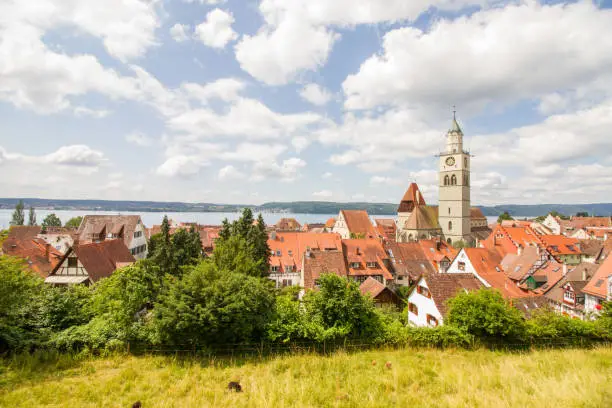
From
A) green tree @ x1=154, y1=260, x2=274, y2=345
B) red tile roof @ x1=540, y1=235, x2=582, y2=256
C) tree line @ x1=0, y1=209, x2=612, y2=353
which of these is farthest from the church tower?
green tree @ x1=154, y1=260, x2=274, y2=345

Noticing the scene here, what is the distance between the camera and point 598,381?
8.20m

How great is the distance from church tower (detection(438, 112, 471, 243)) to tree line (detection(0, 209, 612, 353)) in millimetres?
63053

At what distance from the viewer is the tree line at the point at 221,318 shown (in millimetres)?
12031

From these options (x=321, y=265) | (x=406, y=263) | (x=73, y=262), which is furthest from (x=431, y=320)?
(x=73, y=262)

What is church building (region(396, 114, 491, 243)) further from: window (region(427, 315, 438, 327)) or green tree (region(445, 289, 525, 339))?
green tree (region(445, 289, 525, 339))

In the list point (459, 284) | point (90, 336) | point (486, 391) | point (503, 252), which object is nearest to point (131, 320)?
point (90, 336)

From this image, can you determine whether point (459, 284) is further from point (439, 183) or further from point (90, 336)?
point (439, 183)

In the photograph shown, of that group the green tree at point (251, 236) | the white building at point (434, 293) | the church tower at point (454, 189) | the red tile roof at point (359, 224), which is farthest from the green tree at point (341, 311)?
the church tower at point (454, 189)

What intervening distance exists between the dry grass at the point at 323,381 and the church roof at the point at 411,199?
75.0m

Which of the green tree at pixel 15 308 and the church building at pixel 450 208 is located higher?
the church building at pixel 450 208

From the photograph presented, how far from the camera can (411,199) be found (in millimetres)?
85750

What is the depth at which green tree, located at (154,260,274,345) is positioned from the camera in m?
11.6

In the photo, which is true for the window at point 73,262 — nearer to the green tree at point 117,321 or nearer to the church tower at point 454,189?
the green tree at point 117,321

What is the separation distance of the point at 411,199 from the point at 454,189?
12096 mm
